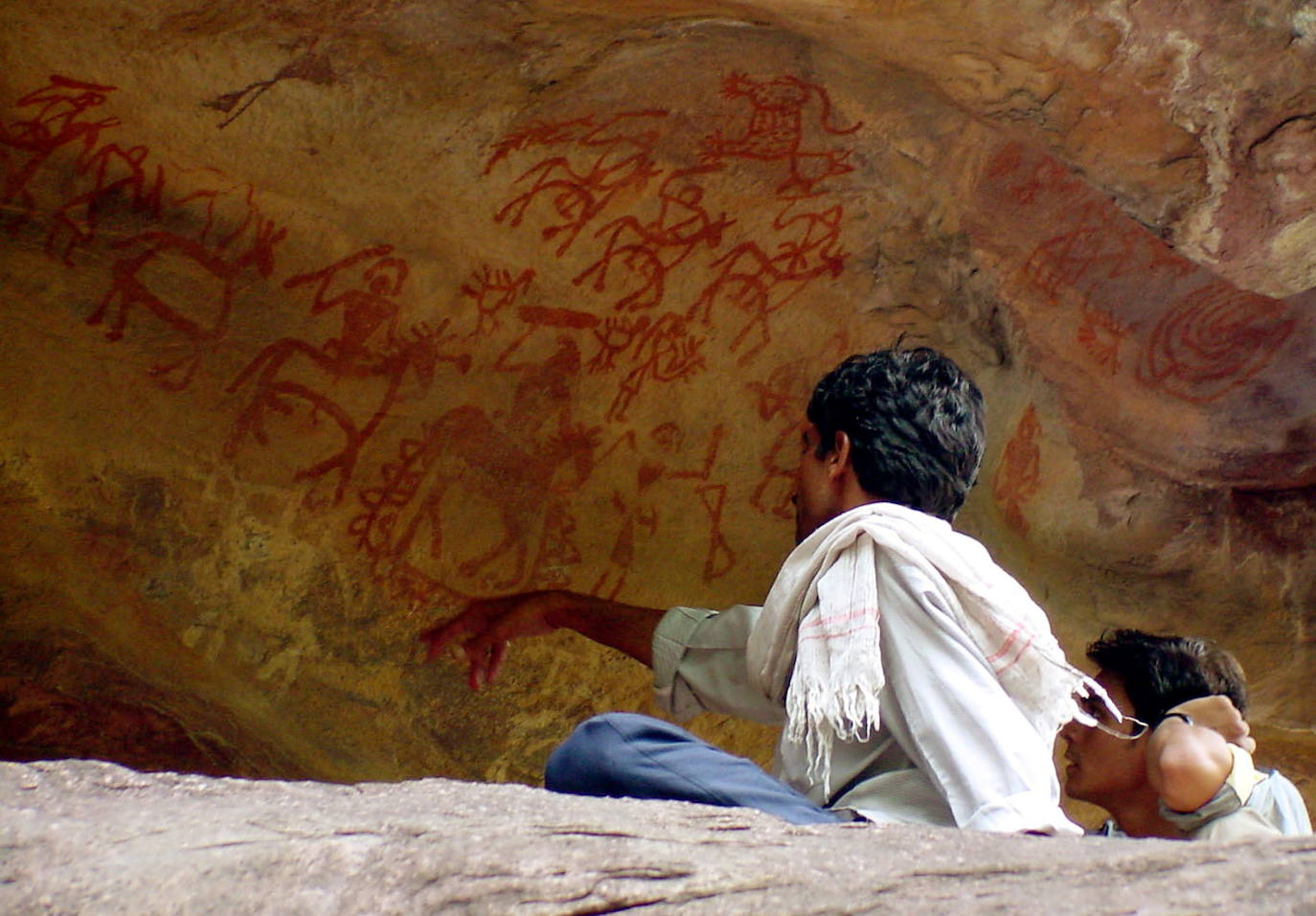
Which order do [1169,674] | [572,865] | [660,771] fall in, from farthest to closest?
[1169,674] < [660,771] < [572,865]

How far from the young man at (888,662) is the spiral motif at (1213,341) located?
1.73m

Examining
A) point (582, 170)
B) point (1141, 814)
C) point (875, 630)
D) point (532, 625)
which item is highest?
point (582, 170)

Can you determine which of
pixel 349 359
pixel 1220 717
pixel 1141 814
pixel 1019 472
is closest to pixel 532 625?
pixel 349 359

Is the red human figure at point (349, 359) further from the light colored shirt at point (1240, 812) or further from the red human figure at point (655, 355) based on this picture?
the light colored shirt at point (1240, 812)

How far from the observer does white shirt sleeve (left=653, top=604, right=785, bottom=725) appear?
82.9 inches

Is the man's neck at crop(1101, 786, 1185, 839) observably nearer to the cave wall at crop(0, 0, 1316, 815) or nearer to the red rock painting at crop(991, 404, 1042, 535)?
the cave wall at crop(0, 0, 1316, 815)

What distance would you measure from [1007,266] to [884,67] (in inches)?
25.4

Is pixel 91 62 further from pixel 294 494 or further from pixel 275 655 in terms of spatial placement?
pixel 275 655

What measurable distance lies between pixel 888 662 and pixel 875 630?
0.18 ft

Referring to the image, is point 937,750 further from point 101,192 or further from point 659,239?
point 101,192

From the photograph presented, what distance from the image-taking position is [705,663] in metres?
2.17

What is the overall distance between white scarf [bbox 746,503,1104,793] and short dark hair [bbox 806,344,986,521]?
0.47 feet

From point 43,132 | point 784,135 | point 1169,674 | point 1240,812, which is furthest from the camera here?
point 784,135

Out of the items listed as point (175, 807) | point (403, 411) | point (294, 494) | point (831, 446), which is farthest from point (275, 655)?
point (175, 807)
